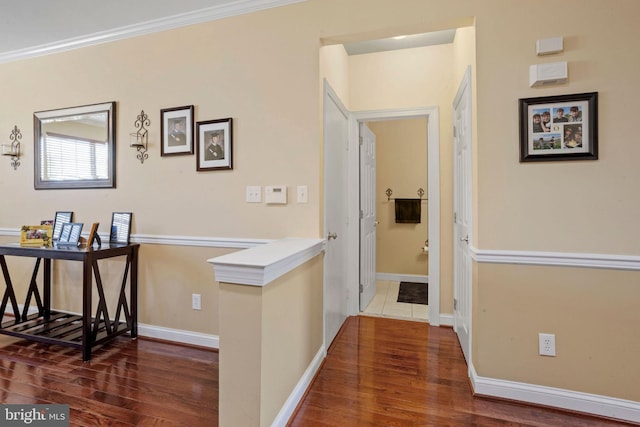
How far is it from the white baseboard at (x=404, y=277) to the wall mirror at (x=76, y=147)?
3596 mm

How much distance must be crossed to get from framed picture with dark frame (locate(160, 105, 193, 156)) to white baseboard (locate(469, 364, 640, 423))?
2575 mm

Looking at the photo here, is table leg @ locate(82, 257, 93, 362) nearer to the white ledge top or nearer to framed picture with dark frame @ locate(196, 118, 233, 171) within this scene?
framed picture with dark frame @ locate(196, 118, 233, 171)

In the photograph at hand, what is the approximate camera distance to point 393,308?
3.41 metres

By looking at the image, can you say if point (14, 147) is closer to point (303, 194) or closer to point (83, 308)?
point (83, 308)

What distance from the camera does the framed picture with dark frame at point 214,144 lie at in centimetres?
234

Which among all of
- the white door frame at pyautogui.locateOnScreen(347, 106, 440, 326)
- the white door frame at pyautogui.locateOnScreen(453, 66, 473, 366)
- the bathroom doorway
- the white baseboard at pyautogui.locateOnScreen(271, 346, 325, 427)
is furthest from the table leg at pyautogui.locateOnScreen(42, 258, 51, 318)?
the bathroom doorway

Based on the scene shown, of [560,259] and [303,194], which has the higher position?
[303,194]

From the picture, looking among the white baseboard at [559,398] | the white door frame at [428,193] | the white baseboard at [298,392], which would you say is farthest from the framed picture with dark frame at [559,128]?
the white baseboard at [298,392]

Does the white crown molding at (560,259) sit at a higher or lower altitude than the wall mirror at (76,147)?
lower

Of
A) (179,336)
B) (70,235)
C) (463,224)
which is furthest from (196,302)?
(463,224)

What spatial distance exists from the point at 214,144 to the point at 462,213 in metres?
1.99

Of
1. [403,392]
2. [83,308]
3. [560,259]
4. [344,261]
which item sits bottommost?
[403,392]

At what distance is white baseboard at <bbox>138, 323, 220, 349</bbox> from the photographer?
243 centimetres

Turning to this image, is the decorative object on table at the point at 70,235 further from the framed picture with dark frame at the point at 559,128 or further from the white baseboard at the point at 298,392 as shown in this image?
the framed picture with dark frame at the point at 559,128
